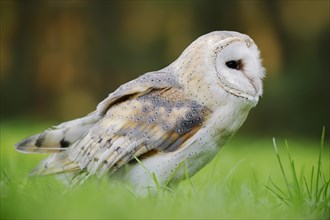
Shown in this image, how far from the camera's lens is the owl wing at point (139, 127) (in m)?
2.52

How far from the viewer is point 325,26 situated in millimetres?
8367

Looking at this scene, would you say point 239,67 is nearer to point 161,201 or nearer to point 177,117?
point 177,117

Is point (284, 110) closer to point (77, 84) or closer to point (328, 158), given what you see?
point (77, 84)

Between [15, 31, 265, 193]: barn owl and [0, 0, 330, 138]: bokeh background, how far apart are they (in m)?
5.55

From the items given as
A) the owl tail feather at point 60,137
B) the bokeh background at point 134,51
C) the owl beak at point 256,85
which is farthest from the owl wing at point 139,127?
the bokeh background at point 134,51

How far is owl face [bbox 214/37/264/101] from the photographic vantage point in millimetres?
2525

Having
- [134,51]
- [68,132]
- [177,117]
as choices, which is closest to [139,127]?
[177,117]

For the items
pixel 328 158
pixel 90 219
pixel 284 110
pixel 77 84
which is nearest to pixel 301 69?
pixel 284 110

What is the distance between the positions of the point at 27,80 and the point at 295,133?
3461mm

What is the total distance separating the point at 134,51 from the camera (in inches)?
339

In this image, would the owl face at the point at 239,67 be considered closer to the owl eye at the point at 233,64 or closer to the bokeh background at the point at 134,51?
the owl eye at the point at 233,64

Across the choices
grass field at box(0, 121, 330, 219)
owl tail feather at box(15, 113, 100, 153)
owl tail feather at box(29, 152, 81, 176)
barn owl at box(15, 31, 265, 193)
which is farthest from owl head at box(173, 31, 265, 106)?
owl tail feather at box(29, 152, 81, 176)

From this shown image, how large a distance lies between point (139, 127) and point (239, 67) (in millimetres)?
442

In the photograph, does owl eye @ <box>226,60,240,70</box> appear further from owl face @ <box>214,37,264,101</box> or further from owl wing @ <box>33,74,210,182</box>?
owl wing @ <box>33,74,210,182</box>
